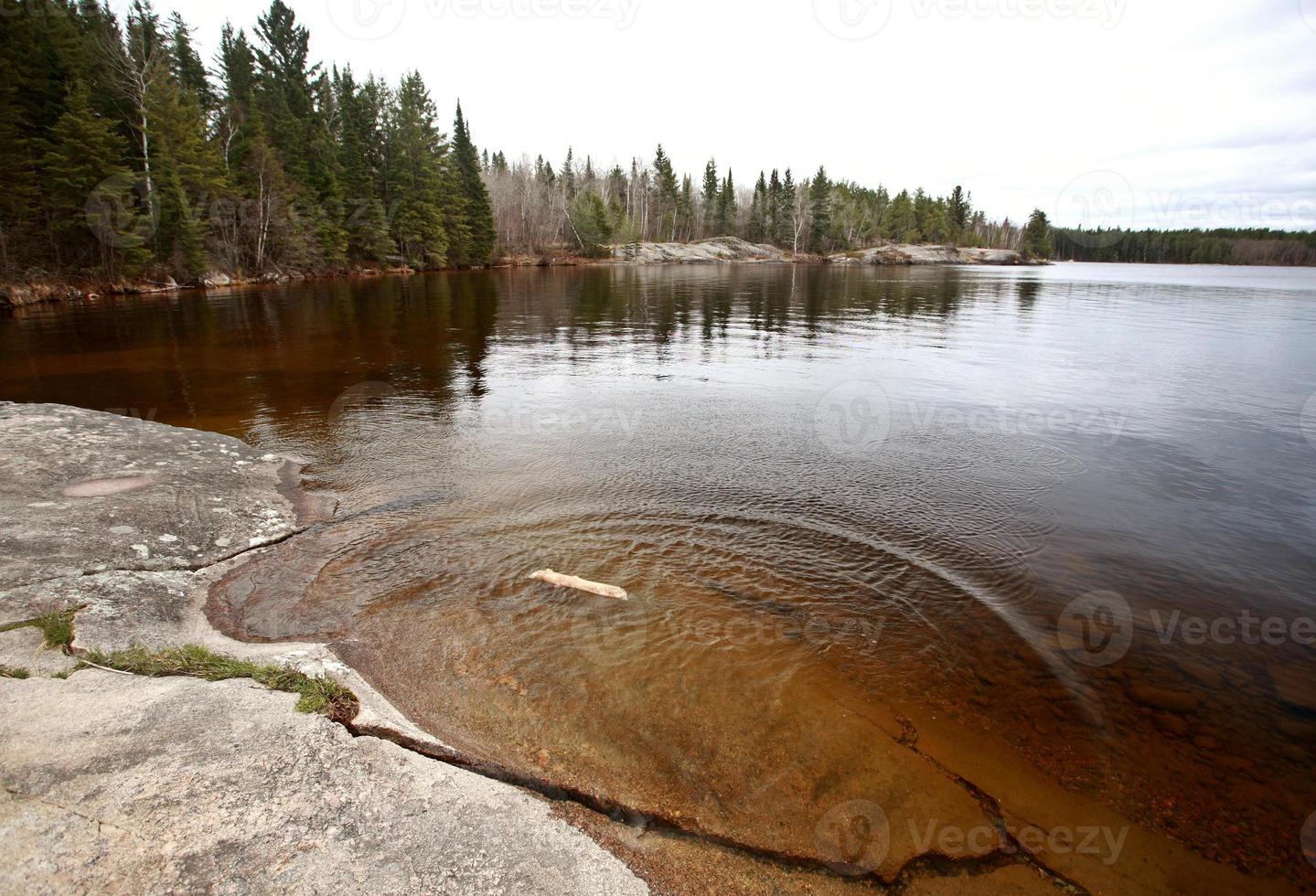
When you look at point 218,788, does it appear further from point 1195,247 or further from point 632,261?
point 1195,247

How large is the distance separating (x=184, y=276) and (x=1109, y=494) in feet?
181

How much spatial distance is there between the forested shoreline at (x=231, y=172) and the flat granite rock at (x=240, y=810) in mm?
43578

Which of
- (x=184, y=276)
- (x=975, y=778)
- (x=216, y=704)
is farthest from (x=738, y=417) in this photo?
(x=184, y=276)

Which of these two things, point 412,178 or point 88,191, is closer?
point 88,191

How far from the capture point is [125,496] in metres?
7.27

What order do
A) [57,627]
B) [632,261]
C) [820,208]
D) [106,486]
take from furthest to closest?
[820,208] → [632,261] → [106,486] → [57,627]

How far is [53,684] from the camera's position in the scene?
149 inches

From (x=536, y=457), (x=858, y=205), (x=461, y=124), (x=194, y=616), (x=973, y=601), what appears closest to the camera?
(x=194, y=616)

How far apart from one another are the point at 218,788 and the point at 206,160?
55566mm

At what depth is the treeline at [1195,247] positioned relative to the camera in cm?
15088

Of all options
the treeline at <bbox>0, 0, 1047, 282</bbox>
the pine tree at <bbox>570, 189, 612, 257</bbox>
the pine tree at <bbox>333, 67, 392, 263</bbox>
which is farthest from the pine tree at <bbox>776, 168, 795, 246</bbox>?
the pine tree at <bbox>333, 67, 392, 263</bbox>

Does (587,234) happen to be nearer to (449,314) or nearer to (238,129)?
(238,129)

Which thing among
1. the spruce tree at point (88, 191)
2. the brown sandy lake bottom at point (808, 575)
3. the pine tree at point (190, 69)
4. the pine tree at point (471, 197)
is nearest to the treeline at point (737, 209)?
the pine tree at point (471, 197)

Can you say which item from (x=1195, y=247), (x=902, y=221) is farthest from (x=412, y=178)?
(x=1195, y=247)
